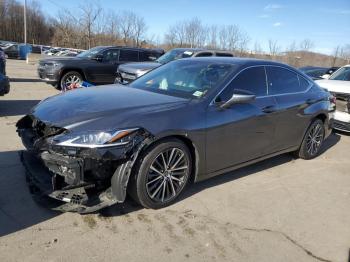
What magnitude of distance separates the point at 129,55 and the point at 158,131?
10.6 meters

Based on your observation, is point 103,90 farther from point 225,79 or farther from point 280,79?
point 280,79

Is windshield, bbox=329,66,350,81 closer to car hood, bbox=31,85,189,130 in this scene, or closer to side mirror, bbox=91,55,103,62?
car hood, bbox=31,85,189,130

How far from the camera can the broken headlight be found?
11.5 ft

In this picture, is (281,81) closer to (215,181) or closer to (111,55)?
(215,181)

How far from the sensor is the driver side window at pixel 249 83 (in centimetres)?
455

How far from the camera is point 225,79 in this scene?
464 cm

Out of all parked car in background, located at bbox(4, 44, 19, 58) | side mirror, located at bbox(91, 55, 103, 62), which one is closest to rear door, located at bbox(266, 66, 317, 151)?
side mirror, located at bbox(91, 55, 103, 62)

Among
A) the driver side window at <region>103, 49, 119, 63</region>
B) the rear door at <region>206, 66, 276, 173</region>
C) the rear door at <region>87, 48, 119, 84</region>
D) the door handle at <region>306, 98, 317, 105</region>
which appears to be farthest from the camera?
the driver side window at <region>103, 49, 119, 63</region>

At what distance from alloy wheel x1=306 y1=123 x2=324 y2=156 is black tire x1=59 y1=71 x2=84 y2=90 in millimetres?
8291

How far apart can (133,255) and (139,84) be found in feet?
8.87

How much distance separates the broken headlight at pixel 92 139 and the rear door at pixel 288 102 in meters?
2.64

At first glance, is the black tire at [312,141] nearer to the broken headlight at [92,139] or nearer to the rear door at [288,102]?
the rear door at [288,102]

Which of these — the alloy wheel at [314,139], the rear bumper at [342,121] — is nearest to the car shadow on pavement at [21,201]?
the alloy wheel at [314,139]

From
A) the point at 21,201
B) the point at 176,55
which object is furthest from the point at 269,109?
the point at 176,55
